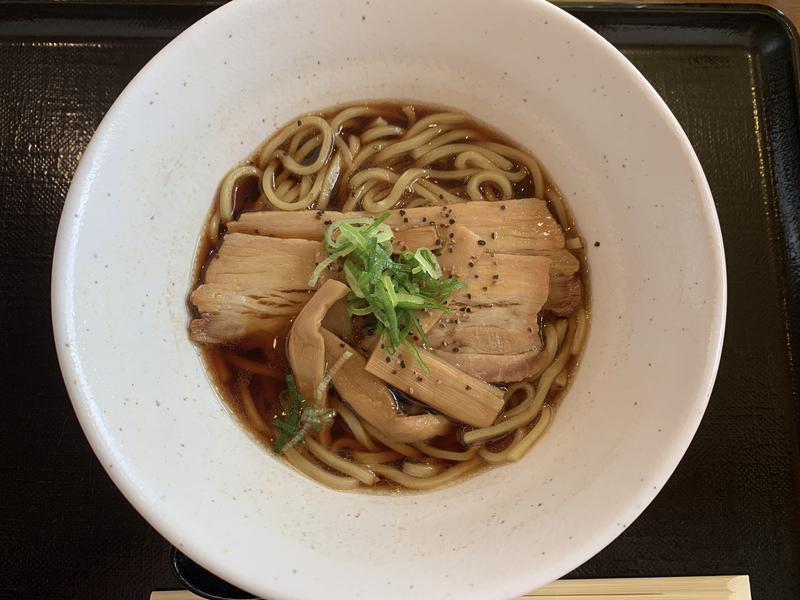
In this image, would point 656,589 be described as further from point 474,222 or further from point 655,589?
point 474,222

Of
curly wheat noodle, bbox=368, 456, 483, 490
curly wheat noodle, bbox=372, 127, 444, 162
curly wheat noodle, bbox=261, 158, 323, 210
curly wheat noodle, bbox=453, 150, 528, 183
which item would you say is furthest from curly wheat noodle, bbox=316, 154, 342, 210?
curly wheat noodle, bbox=368, 456, 483, 490

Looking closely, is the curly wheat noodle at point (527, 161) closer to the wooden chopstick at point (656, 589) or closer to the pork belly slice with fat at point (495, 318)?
the pork belly slice with fat at point (495, 318)

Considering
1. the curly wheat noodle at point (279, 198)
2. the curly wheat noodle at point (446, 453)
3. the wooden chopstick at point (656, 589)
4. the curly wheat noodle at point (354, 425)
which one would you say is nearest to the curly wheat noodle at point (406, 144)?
the curly wheat noodle at point (279, 198)

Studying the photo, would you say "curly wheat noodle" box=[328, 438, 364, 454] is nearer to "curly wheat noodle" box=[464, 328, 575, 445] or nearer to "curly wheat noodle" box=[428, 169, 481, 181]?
"curly wheat noodle" box=[464, 328, 575, 445]

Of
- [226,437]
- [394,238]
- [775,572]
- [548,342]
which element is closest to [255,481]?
[226,437]

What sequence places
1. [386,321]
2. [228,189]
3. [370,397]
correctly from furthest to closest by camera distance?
1. [228,189]
2. [370,397]
3. [386,321]

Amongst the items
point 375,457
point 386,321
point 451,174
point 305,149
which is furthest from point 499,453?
point 305,149
